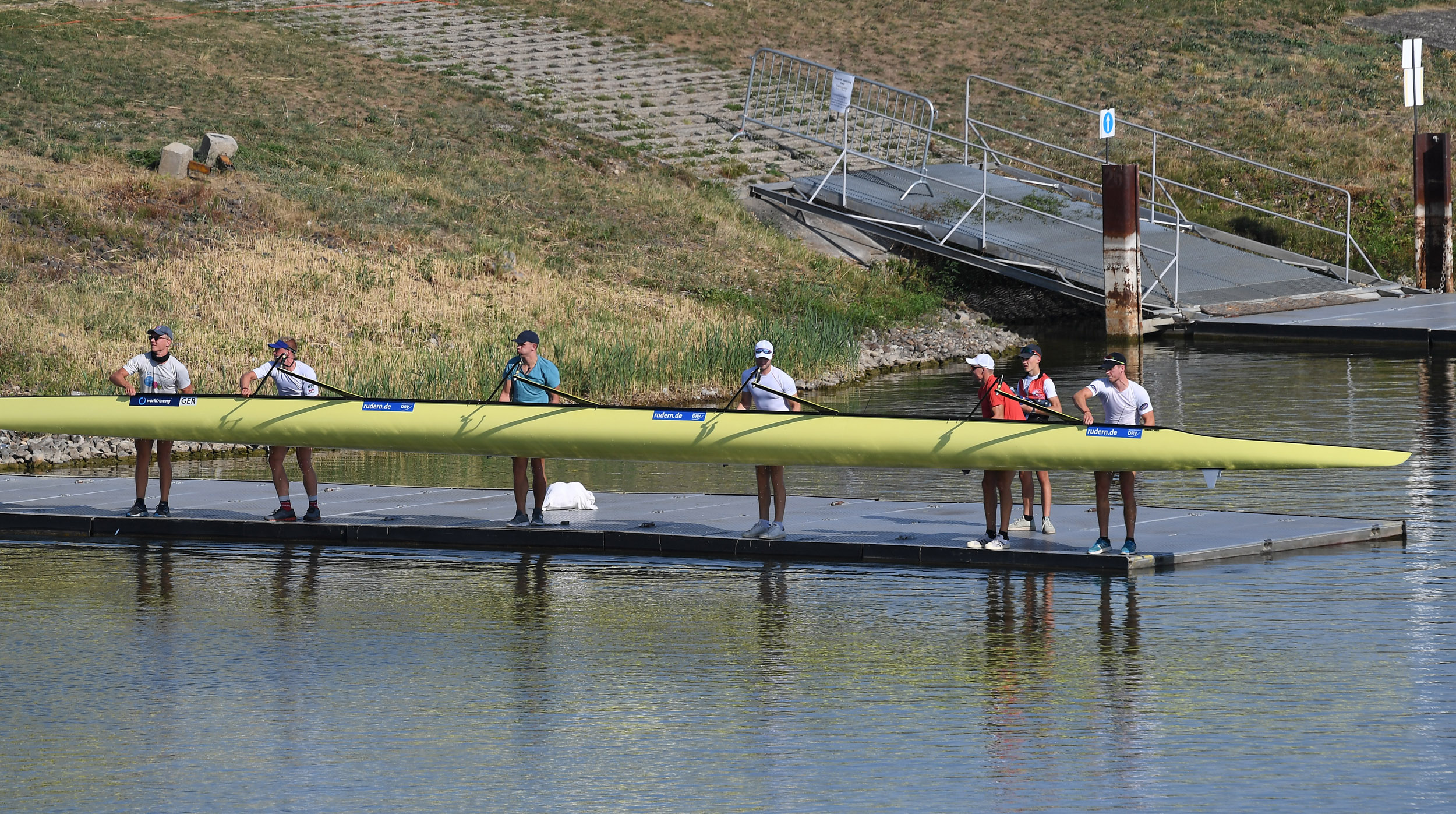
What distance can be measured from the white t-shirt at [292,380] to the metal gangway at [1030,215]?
1981 centimetres

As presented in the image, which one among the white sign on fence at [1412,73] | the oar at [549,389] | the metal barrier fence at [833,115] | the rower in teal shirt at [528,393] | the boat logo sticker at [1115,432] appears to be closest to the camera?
the boat logo sticker at [1115,432]

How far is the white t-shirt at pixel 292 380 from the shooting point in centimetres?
1822

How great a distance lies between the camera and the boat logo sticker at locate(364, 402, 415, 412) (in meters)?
18.0

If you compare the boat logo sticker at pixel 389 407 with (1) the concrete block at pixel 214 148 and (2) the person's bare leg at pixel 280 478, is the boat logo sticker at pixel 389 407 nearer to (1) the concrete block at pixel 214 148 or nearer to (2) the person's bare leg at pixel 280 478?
(2) the person's bare leg at pixel 280 478

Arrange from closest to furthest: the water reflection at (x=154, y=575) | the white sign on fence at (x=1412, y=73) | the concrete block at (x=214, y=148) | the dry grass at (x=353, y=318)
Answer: the water reflection at (x=154, y=575), the dry grass at (x=353, y=318), the white sign on fence at (x=1412, y=73), the concrete block at (x=214, y=148)

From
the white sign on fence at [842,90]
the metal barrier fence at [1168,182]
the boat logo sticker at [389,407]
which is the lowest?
the boat logo sticker at [389,407]

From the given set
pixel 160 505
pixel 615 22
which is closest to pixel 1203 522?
pixel 160 505

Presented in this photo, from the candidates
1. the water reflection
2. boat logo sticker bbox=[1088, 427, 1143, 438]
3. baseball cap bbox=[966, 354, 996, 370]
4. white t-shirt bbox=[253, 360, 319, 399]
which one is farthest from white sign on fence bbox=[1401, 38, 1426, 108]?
the water reflection

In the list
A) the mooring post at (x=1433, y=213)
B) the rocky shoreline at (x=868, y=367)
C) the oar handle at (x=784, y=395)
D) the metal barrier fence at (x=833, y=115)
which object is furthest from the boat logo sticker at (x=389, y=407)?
the mooring post at (x=1433, y=213)

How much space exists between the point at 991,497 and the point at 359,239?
24.2 metres

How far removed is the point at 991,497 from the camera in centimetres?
1545

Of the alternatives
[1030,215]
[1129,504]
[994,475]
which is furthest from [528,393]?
[1030,215]

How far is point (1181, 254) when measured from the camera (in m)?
38.8

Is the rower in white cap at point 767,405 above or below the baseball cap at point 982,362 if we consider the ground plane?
below
